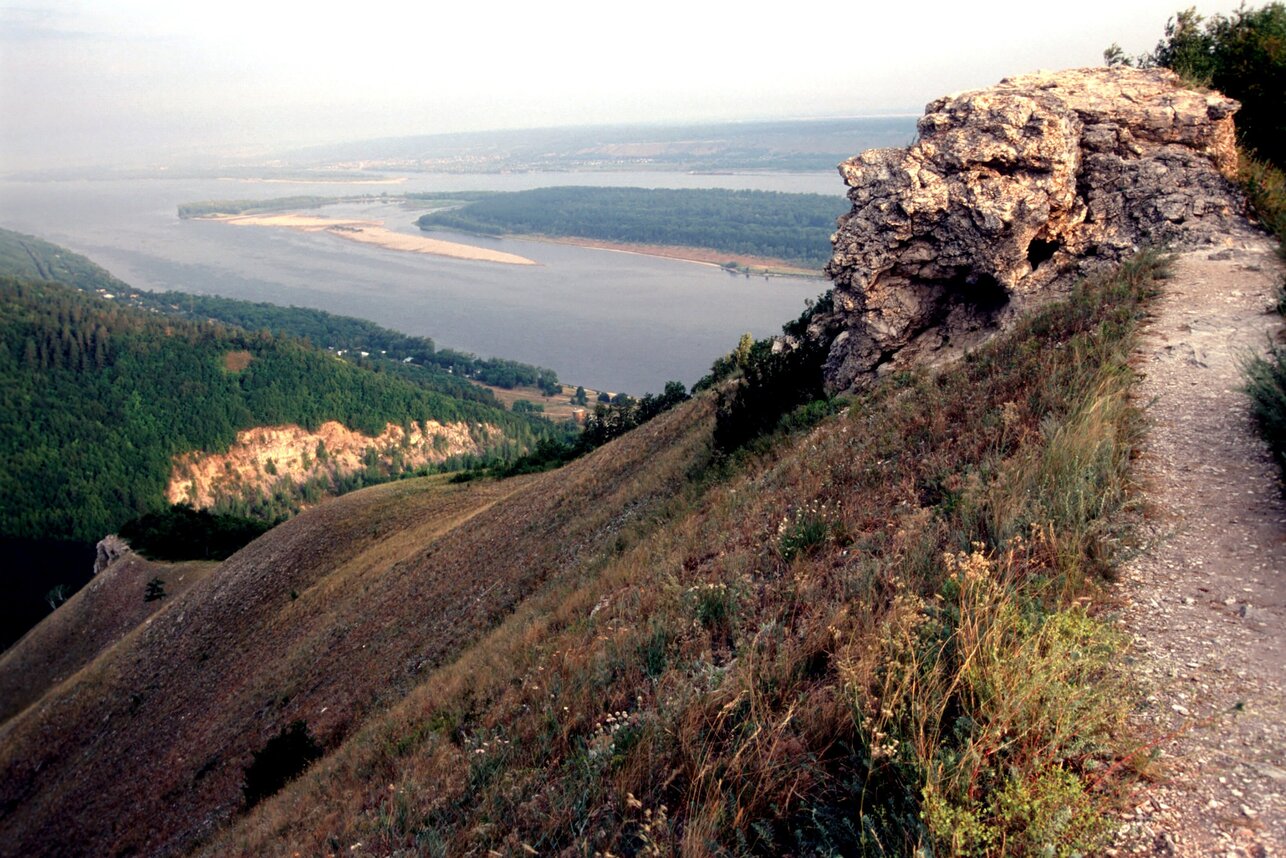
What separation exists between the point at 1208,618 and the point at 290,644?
1959 cm

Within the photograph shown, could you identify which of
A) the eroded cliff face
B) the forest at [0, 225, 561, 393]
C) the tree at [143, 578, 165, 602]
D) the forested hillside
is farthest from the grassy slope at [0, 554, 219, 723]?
the forest at [0, 225, 561, 393]

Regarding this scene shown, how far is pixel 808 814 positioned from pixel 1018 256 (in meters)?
11.2

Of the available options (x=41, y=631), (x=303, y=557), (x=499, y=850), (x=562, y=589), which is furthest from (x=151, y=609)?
(x=499, y=850)

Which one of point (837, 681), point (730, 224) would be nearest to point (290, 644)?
point (837, 681)

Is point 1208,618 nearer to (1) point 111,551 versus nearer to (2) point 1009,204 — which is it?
(2) point 1009,204

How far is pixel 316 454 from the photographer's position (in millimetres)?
97688

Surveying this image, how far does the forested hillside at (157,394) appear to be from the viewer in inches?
3450

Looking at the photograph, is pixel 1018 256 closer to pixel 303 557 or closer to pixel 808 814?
pixel 808 814

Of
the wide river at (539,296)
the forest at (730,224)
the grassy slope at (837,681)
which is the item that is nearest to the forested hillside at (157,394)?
the wide river at (539,296)

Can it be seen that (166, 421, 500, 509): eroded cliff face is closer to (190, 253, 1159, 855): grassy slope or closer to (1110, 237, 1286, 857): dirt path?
(190, 253, 1159, 855): grassy slope

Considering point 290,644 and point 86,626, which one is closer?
point 290,644

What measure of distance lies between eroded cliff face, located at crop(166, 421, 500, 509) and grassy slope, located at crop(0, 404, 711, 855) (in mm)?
73265

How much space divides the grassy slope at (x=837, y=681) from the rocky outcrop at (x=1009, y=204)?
4102mm

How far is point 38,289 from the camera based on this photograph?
388 feet
